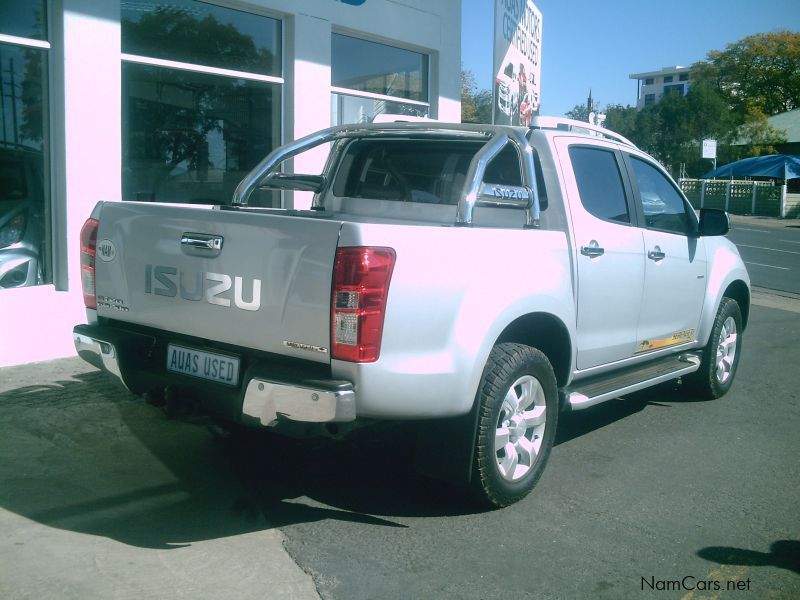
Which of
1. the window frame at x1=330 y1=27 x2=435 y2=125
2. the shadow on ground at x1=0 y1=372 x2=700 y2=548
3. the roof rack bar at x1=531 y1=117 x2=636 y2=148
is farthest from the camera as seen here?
the window frame at x1=330 y1=27 x2=435 y2=125

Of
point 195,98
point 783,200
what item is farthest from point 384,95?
point 783,200

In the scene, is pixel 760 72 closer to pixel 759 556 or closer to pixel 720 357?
pixel 720 357

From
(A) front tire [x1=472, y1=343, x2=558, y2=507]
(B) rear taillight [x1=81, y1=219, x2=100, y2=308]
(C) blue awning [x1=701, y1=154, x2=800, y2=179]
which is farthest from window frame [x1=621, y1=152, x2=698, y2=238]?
(C) blue awning [x1=701, y1=154, x2=800, y2=179]

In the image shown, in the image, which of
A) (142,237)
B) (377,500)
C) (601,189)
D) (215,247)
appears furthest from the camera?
(601,189)

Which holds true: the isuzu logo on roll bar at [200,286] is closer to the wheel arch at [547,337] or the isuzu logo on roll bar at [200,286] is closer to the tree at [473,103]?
the wheel arch at [547,337]

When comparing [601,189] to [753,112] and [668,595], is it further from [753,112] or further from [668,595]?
[753,112]

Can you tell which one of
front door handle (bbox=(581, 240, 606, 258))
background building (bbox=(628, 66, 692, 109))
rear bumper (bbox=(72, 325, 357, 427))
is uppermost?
background building (bbox=(628, 66, 692, 109))

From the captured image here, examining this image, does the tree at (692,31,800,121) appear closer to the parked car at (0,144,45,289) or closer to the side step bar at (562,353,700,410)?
the side step bar at (562,353,700,410)

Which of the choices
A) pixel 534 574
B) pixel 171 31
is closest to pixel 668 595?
pixel 534 574

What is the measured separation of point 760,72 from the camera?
6938 cm

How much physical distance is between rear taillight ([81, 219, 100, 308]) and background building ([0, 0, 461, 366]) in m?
2.64

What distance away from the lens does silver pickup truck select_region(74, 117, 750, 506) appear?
3574 mm

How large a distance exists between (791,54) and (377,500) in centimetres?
7271

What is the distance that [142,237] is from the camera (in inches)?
164
